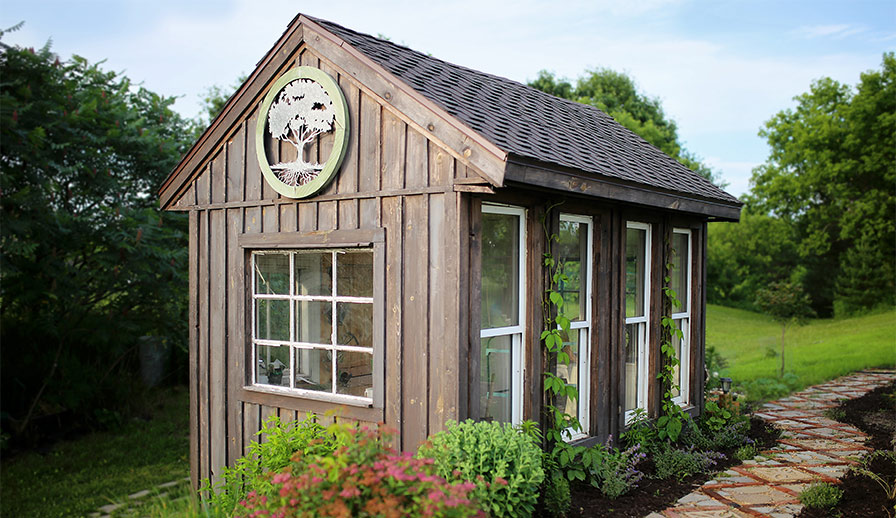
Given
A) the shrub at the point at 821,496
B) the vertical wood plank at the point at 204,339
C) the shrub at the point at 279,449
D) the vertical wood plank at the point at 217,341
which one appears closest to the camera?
the shrub at the point at 279,449

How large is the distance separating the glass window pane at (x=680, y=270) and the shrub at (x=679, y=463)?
1.77m

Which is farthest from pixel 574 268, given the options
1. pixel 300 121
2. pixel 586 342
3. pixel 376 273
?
pixel 300 121

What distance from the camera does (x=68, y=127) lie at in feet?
33.1

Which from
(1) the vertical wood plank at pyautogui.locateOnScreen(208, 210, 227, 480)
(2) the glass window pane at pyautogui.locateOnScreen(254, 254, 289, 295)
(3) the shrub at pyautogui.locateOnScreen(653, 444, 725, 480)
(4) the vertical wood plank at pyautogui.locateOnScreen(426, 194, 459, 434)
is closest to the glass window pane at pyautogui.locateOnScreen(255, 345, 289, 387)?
(1) the vertical wood plank at pyautogui.locateOnScreen(208, 210, 227, 480)

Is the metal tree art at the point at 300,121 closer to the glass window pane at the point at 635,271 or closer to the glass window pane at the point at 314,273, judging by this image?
the glass window pane at the point at 314,273

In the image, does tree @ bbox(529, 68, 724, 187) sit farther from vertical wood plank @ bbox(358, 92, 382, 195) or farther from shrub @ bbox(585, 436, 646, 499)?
vertical wood plank @ bbox(358, 92, 382, 195)

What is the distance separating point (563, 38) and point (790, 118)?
10.5 metres

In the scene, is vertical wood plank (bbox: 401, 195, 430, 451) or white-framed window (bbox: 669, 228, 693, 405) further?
white-framed window (bbox: 669, 228, 693, 405)

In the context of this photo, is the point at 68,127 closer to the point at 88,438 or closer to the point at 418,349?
the point at 88,438

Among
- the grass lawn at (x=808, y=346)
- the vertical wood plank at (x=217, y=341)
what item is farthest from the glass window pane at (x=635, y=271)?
the grass lawn at (x=808, y=346)

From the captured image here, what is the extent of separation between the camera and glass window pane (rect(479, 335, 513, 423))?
5.04 metres

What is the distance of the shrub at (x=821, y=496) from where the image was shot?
17.0 ft

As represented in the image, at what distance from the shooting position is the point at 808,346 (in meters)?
17.5

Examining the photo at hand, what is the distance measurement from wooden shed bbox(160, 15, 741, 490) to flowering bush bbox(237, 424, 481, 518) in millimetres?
1201
